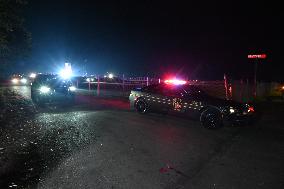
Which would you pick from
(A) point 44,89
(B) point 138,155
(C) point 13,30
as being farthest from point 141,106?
(C) point 13,30

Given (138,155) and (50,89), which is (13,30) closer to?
(50,89)

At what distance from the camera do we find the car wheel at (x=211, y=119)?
10523 millimetres

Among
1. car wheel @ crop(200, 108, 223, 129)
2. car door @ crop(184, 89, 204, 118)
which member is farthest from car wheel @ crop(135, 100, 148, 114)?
car wheel @ crop(200, 108, 223, 129)

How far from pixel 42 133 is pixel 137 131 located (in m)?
2.83

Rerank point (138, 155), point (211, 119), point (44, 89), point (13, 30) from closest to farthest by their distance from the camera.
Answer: point (138, 155) < point (211, 119) < point (44, 89) < point (13, 30)

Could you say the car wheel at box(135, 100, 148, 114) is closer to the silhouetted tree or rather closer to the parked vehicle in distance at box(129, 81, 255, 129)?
the parked vehicle in distance at box(129, 81, 255, 129)

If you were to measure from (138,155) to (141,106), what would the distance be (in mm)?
6425

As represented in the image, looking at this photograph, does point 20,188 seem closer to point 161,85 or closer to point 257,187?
point 257,187

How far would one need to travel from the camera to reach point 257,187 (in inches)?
208

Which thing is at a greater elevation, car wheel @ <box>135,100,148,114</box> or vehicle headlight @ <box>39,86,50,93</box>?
vehicle headlight @ <box>39,86,50,93</box>

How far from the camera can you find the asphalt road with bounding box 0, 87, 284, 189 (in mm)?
5560

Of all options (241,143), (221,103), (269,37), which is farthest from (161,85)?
(269,37)

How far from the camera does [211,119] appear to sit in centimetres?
1062

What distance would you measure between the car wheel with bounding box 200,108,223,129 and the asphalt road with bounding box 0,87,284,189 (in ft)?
0.91
